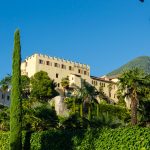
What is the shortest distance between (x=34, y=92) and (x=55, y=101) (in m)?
15.8

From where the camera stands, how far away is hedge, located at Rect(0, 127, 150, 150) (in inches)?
1040

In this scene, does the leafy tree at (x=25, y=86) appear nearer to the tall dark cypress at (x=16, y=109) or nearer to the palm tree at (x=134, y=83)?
the palm tree at (x=134, y=83)

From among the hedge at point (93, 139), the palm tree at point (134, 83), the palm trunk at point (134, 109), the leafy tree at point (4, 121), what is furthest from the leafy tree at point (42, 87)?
the hedge at point (93, 139)

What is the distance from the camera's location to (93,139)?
3005cm

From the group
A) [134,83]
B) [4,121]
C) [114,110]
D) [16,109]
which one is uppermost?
[114,110]

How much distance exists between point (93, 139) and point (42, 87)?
78289mm

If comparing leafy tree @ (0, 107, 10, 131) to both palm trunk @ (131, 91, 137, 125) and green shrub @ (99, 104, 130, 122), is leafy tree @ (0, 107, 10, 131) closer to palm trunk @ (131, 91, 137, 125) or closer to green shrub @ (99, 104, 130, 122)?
palm trunk @ (131, 91, 137, 125)

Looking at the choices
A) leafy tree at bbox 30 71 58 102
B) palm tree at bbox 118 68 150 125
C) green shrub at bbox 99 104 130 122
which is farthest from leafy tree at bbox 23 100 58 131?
leafy tree at bbox 30 71 58 102

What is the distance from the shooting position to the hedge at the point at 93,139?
86.7ft

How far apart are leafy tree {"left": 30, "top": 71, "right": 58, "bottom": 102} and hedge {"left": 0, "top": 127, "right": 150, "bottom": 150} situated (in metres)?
70.3

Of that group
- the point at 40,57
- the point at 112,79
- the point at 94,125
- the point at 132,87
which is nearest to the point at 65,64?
the point at 40,57

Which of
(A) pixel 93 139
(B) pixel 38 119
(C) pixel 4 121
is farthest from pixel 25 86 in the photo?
(A) pixel 93 139

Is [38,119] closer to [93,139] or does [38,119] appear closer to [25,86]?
[93,139]

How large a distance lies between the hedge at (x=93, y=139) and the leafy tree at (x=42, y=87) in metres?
A: 70.3
